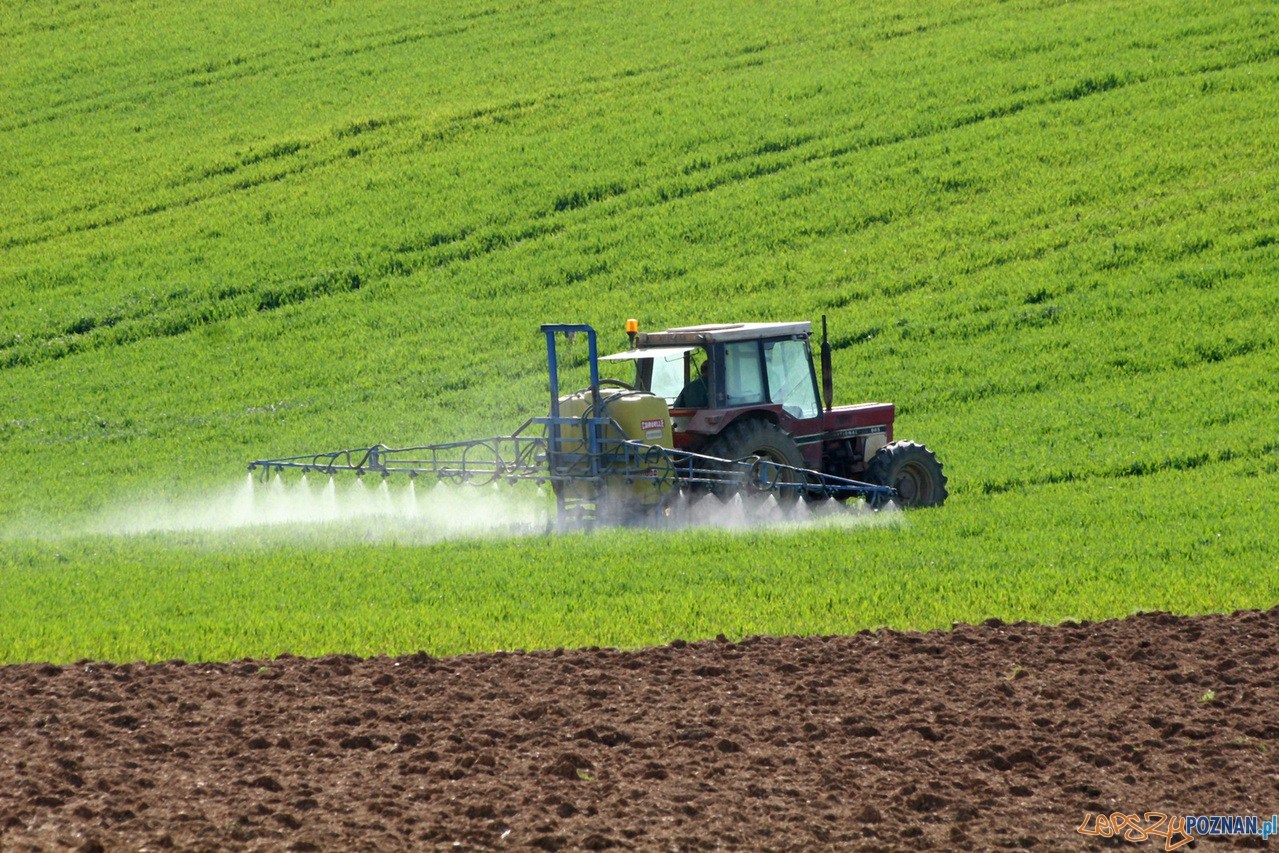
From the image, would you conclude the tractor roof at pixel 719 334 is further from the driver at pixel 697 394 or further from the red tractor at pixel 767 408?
the driver at pixel 697 394

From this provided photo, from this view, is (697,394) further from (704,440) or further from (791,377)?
(791,377)

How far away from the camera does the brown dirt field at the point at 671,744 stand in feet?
21.1

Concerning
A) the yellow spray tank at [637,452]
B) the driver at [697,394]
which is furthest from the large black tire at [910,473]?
the yellow spray tank at [637,452]

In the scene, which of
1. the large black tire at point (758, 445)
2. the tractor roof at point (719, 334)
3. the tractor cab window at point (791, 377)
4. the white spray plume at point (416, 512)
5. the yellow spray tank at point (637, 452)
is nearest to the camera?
the white spray plume at point (416, 512)

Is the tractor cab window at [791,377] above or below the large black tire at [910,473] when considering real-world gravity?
above

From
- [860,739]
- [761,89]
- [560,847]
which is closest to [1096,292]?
[761,89]

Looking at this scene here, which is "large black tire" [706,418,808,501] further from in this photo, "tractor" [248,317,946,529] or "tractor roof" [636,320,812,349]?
"tractor roof" [636,320,812,349]

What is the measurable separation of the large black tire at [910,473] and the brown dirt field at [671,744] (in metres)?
5.78

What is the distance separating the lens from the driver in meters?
15.1

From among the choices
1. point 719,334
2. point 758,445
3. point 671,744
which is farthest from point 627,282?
point 671,744

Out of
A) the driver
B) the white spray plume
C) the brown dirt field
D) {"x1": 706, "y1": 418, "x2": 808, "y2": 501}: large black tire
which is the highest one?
the driver

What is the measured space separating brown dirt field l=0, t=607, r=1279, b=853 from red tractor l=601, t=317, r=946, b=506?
5379 mm

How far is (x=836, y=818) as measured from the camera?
21.4ft

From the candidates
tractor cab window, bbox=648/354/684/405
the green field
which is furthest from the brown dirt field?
tractor cab window, bbox=648/354/684/405
